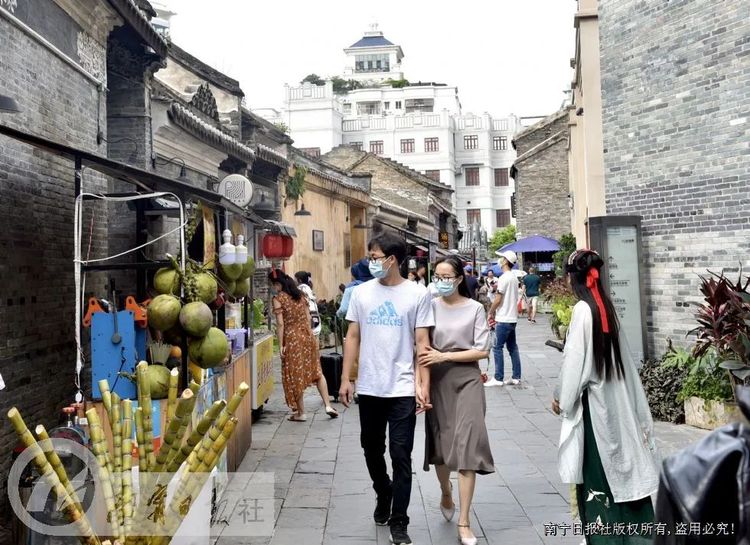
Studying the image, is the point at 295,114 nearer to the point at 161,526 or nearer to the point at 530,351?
the point at 530,351

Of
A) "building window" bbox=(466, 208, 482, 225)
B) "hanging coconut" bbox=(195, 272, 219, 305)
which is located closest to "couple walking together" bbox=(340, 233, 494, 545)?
"hanging coconut" bbox=(195, 272, 219, 305)

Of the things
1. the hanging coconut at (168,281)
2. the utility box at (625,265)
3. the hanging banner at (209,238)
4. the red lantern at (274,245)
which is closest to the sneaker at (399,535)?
the hanging coconut at (168,281)

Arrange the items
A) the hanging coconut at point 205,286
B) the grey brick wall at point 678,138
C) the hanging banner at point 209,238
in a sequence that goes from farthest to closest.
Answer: the grey brick wall at point 678,138, the hanging banner at point 209,238, the hanging coconut at point 205,286

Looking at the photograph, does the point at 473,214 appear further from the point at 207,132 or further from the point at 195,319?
the point at 195,319

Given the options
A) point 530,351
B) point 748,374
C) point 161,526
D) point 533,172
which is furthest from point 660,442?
point 533,172

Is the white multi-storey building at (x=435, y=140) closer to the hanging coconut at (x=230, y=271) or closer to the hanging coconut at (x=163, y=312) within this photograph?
the hanging coconut at (x=230, y=271)

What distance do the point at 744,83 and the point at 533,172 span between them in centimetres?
2549

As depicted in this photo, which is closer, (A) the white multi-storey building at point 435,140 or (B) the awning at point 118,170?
(B) the awning at point 118,170

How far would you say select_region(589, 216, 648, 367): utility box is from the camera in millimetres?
9469

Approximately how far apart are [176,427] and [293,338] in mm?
5000

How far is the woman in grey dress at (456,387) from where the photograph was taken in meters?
4.68

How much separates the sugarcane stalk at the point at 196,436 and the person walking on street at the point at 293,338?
486 cm

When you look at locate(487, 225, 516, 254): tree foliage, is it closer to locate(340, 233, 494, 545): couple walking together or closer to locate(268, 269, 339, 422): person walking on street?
locate(268, 269, 339, 422): person walking on street

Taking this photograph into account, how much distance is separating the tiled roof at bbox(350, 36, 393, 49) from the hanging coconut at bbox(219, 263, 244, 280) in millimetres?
74202
